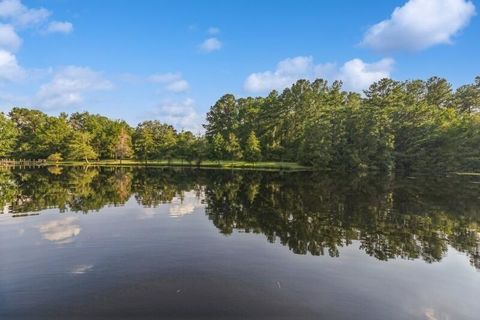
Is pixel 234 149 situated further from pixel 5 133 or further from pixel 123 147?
pixel 5 133

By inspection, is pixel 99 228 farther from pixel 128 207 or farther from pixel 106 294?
pixel 106 294

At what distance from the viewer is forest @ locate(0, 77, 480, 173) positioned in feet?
211

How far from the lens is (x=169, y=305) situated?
8.68 m

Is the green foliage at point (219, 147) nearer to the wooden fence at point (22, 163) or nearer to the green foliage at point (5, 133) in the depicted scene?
the wooden fence at point (22, 163)

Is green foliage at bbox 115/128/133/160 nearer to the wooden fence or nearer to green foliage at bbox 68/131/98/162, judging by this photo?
green foliage at bbox 68/131/98/162

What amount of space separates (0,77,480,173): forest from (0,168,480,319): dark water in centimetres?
4285

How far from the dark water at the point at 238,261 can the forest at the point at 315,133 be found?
141 feet

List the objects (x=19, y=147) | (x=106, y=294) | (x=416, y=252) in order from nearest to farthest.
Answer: (x=106, y=294) < (x=416, y=252) < (x=19, y=147)

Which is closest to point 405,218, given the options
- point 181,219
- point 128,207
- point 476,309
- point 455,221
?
point 455,221

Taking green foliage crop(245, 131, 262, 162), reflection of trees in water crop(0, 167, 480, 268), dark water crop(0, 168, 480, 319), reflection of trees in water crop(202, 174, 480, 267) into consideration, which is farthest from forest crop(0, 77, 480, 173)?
dark water crop(0, 168, 480, 319)

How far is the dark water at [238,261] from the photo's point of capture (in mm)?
8766

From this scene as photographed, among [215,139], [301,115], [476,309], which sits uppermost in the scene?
[301,115]

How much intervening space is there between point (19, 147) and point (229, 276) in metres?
111

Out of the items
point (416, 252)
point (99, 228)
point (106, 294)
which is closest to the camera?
point (106, 294)
